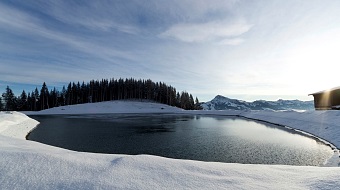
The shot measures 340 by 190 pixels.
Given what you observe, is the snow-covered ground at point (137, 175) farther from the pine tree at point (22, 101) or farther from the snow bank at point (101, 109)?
the pine tree at point (22, 101)

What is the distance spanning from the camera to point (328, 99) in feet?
147

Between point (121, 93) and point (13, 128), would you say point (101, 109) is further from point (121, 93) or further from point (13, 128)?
point (13, 128)

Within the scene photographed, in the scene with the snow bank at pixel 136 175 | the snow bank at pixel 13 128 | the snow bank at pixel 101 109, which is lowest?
the snow bank at pixel 13 128

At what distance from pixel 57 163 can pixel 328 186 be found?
7.15 m

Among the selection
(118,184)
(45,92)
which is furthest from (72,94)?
(118,184)

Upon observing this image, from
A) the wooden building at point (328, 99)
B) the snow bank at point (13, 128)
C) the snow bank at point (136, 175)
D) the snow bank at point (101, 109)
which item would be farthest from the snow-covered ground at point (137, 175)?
the snow bank at point (101, 109)

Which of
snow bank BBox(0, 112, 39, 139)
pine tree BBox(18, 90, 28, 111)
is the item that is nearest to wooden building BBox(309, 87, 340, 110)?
snow bank BBox(0, 112, 39, 139)

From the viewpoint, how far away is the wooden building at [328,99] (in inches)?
1651

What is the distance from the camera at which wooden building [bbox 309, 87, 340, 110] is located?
41931mm

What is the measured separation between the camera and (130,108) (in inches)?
4309

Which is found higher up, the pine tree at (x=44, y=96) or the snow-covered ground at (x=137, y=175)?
the pine tree at (x=44, y=96)

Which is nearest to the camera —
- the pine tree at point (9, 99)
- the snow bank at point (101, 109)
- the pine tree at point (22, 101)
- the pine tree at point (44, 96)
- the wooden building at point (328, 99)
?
the wooden building at point (328, 99)

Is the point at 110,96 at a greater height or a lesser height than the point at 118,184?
greater

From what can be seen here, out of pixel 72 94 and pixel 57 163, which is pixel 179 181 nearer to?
pixel 57 163
